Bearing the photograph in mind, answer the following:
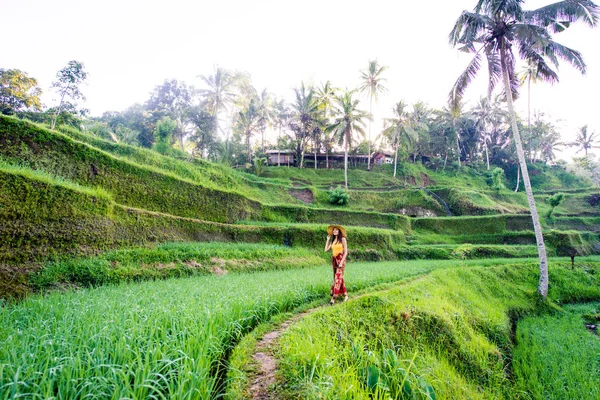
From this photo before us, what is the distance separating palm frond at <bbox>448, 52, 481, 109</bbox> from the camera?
1344 centimetres

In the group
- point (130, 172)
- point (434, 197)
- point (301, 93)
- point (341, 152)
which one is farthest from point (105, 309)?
point (341, 152)

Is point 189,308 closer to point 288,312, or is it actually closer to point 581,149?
point 288,312

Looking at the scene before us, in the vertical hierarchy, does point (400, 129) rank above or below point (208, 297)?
above

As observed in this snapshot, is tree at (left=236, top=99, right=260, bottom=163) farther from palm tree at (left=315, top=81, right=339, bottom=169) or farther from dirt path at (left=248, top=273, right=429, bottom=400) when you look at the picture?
dirt path at (left=248, top=273, right=429, bottom=400)

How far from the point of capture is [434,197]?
1251 inches

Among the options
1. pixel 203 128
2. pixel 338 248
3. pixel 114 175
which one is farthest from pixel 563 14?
pixel 203 128

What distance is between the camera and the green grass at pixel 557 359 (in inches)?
237

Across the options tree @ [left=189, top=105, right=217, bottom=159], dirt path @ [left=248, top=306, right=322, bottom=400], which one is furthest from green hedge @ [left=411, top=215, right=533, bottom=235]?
tree @ [left=189, top=105, right=217, bottom=159]

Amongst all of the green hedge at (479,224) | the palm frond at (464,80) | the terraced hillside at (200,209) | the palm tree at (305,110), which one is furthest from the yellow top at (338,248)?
the palm tree at (305,110)

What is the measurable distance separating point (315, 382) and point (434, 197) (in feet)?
106

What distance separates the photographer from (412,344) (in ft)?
18.3

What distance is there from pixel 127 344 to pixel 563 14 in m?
17.3

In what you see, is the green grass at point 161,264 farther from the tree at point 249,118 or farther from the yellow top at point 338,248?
the tree at point 249,118

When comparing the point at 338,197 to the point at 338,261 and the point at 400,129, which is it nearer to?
the point at 400,129
